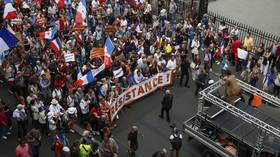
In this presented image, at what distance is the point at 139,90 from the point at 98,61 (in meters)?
2.47

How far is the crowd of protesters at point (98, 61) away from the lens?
18.3 metres

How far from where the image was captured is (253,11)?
3192 cm

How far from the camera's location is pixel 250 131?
55.9 ft

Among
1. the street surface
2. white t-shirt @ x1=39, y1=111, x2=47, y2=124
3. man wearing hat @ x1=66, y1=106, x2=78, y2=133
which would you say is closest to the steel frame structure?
man wearing hat @ x1=66, y1=106, x2=78, y2=133

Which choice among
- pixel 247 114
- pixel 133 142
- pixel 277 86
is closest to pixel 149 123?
pixel 133 142

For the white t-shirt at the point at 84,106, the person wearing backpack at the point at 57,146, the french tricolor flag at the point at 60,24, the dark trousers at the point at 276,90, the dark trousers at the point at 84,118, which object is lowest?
the dark trousers at the point at 276,90

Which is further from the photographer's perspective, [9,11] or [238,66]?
[238,66]

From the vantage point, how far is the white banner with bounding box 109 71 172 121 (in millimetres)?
19969

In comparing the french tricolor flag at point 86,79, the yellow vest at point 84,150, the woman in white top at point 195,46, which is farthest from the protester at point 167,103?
the woman in white top at point 195,46

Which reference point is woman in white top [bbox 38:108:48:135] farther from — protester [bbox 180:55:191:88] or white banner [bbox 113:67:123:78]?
protester [bbox 180:55:191:88]

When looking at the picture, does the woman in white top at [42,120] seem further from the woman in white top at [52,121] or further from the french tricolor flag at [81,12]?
the french tricolor flag at [81,12]

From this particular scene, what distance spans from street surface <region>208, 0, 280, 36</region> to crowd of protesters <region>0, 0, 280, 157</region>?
3521 millimetres

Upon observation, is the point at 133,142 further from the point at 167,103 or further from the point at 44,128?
the point at 44,128

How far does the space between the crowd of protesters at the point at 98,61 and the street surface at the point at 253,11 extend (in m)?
3.52
